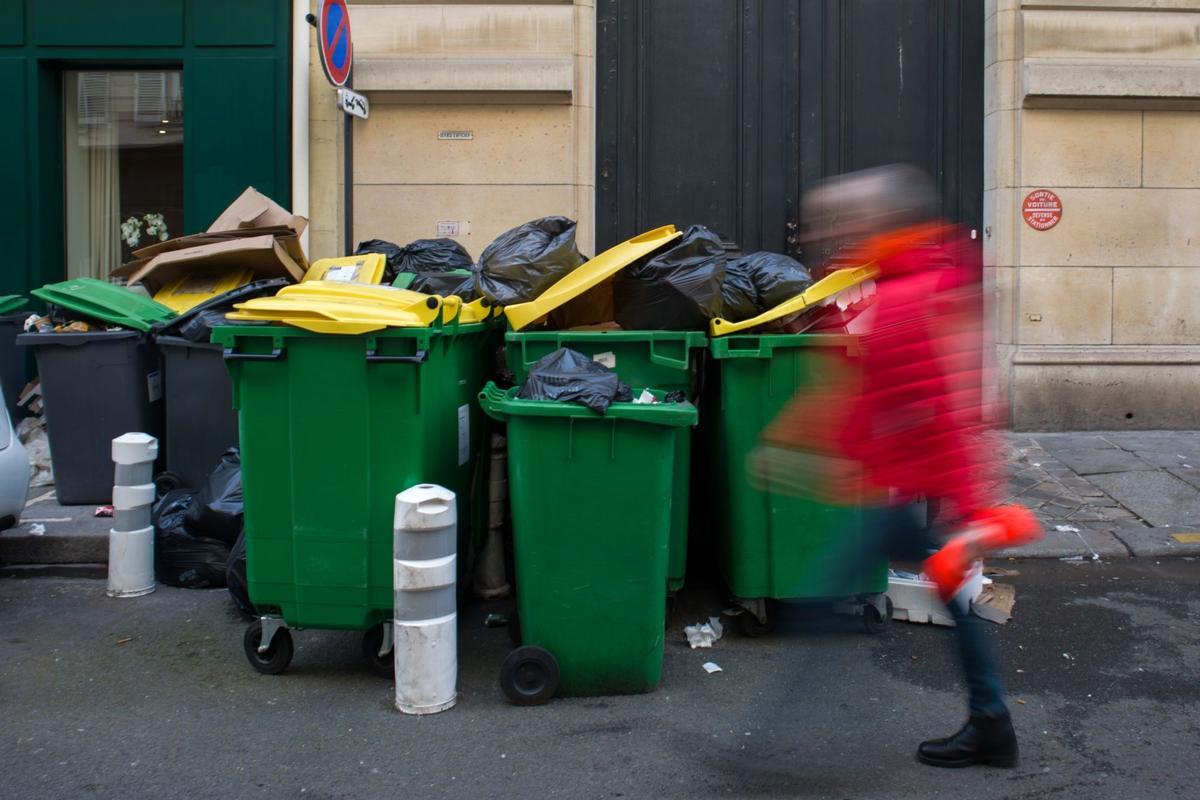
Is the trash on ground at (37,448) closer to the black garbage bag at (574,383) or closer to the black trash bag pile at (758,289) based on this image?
the black garbage bag at (574,383)

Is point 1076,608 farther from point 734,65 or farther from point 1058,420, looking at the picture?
point 734,65

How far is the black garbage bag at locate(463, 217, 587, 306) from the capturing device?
16.0 ft

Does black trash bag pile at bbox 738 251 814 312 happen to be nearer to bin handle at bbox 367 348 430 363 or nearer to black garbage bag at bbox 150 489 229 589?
bin handle at bbox 367 348 430 363

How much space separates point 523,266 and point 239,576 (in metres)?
1.86

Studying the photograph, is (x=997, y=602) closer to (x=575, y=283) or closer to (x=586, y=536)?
(x=586, y=536)

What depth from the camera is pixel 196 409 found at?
20.8 ft

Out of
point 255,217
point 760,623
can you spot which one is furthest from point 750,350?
point 255,217

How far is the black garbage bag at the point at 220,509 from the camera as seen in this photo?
5.48 m

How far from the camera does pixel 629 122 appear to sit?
30.3 ft

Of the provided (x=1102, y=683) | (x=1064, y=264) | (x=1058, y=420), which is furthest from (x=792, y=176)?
(x=1102, y=683)

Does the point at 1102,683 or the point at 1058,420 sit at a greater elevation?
the point at 1058,420

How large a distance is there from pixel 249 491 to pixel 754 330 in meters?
2.18

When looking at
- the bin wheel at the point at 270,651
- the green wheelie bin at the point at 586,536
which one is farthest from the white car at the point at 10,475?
the green wheelie bin at the point at 586,536

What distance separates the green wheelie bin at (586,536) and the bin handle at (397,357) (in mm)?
340
